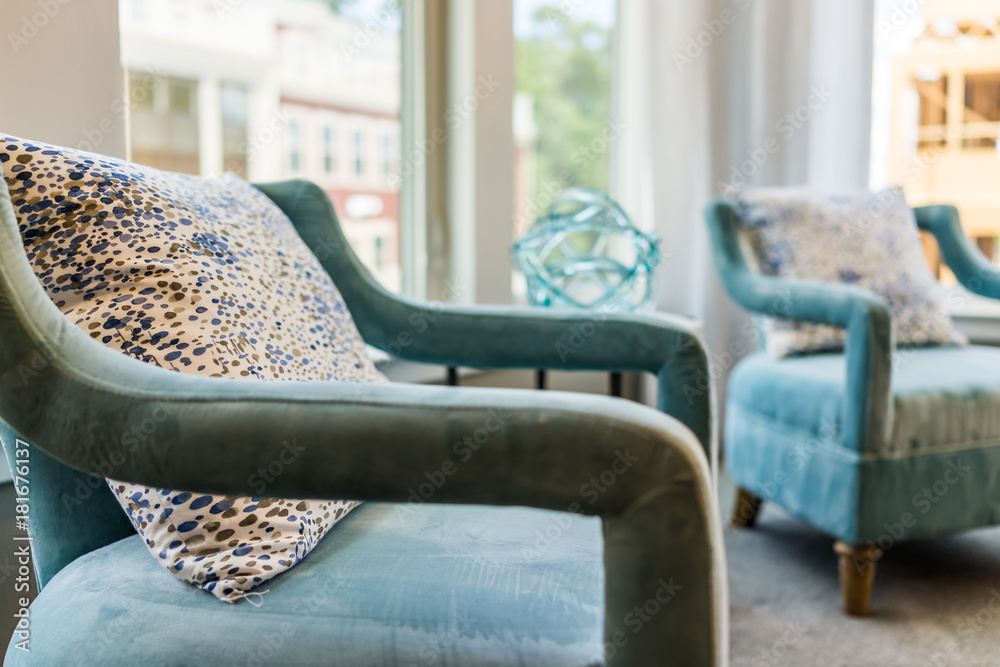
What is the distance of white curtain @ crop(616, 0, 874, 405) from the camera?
238 cm

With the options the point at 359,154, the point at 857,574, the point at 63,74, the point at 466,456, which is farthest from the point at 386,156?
the point at 466,456

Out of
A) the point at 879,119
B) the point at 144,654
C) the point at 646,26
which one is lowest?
the point at 144,654

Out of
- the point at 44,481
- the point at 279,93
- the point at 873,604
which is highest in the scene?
the point at 279,93

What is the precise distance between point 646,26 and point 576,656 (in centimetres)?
216

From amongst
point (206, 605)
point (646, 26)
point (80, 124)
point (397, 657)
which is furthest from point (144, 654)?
point (646, 26)

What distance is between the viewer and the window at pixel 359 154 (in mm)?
1858

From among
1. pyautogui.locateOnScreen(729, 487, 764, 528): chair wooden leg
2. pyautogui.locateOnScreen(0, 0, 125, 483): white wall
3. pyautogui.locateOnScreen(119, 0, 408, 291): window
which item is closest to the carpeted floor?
pyautogui.locateOnScreen(729, 487, 764, 528): chair wooden leg

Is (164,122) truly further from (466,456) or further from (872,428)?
(872,428)

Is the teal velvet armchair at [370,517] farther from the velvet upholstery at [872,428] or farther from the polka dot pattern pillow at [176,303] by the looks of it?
the velvet upholstery at [872,428]

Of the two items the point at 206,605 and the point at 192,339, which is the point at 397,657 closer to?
the point at 206,605

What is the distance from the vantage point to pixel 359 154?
187 centimetres

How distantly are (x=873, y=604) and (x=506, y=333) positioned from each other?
1.08 m

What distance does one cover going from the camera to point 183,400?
1.81 ft

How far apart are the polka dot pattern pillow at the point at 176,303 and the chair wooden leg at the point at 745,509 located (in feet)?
4.63
